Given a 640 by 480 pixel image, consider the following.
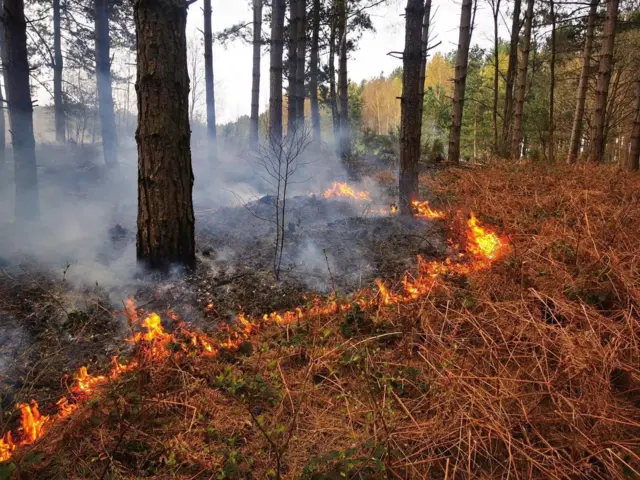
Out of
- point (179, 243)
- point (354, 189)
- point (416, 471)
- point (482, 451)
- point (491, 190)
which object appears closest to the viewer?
point (416, 471)

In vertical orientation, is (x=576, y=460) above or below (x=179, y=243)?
below

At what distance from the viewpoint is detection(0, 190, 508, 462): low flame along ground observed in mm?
2477

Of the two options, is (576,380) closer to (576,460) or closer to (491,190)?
(576,460)

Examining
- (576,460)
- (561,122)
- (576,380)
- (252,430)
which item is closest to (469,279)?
(576,380)

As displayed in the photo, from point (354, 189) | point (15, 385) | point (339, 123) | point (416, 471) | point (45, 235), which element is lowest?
point (15, 385)

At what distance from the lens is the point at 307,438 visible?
229cm

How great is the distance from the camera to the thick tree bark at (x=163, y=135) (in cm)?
404

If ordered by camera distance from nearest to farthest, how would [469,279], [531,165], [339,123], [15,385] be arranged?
[15,385] < [469,279] < [531,165] < [339,123]

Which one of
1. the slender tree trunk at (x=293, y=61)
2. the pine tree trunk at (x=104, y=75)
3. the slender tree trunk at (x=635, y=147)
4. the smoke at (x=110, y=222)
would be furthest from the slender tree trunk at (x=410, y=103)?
the pine tree trunk at (x=104, y=75)

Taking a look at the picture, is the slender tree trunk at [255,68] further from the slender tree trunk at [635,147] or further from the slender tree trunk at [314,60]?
the slender tree trunk at [635,147]

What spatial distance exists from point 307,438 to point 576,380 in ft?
6.00

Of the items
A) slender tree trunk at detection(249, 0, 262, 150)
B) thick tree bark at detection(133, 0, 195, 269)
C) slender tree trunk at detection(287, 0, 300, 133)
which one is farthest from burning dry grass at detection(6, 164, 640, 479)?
slender tree trunk at detection(249, 0, 262, 150)

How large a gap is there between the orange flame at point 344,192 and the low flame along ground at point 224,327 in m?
3.82

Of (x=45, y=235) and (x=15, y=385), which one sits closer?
(x=15, y=385)
